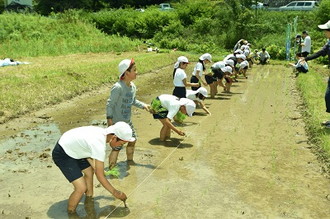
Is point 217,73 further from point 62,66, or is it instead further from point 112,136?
Answer: point 112,136

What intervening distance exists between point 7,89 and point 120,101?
6.04 meters

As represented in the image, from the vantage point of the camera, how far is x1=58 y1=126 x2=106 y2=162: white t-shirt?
451 centimetres

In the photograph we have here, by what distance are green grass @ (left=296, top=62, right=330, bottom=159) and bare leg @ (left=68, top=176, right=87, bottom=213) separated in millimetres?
3969

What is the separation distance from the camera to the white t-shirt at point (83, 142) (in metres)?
4.51

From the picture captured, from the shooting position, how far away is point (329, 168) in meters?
6.25

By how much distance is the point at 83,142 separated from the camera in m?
4.55

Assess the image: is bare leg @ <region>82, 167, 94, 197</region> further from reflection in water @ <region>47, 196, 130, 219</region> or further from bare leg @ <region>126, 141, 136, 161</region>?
bare leg @ <region>126, 141, 136, 161</region>

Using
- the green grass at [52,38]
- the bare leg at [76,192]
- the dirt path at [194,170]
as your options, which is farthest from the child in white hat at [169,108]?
the green grass at [52,38]

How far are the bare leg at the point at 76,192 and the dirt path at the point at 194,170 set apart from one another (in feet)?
0.44

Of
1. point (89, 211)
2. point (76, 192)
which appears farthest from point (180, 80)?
point (76, 192)

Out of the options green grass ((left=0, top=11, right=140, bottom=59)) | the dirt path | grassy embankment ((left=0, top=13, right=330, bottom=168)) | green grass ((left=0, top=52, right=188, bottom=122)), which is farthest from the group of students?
green grass ((left=0, top=11, right=140, bottom=59))

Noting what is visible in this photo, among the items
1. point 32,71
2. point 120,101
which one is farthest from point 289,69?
point 120,101

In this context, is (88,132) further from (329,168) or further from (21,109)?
(21,109)

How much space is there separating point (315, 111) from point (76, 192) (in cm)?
648
